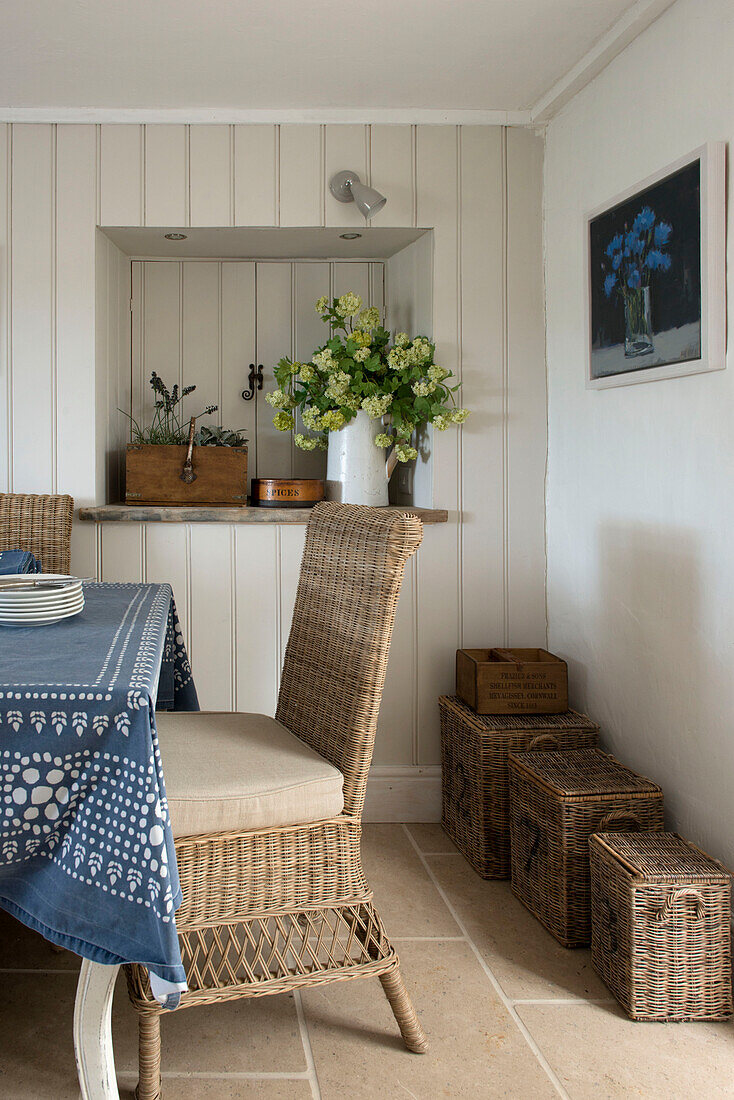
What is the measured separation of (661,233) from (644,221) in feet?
0.34

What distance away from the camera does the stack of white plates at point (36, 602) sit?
5.85 ft

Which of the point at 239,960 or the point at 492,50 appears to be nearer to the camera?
the point at 239,960

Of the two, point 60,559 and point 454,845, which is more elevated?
point 60,559

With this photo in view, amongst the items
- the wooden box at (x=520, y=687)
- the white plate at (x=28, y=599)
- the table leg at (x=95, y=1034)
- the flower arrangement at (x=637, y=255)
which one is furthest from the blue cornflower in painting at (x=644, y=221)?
the table leg at (x=95, y=1034)

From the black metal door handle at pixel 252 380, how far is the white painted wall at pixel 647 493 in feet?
3.56

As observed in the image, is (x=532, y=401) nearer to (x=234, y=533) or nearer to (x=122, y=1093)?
(x=234, y=533)

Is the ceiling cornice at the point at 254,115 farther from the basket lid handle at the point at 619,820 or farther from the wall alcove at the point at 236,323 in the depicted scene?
the basket lid handle at the point at 619,820

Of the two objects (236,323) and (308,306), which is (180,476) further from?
(308,306)

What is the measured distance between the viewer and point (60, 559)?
2.76 meters

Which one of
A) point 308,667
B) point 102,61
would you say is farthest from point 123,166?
point 308,667

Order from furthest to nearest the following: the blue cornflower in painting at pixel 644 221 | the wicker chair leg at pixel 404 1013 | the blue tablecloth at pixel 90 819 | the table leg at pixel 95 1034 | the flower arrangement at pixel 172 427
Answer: the flower arrangement at pixel 172 427, the blue cornflower in painting at pixel 644 221, the wicker chair leg at pixel 404 1013, the table leg at pixel 95 1034, the blue tablecloth at pixel 90 819

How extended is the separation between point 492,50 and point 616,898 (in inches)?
86.7

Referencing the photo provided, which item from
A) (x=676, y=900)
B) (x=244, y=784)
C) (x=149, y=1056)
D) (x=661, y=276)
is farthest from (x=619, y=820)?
(x=661, y=276)

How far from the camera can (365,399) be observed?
9.37 feet
